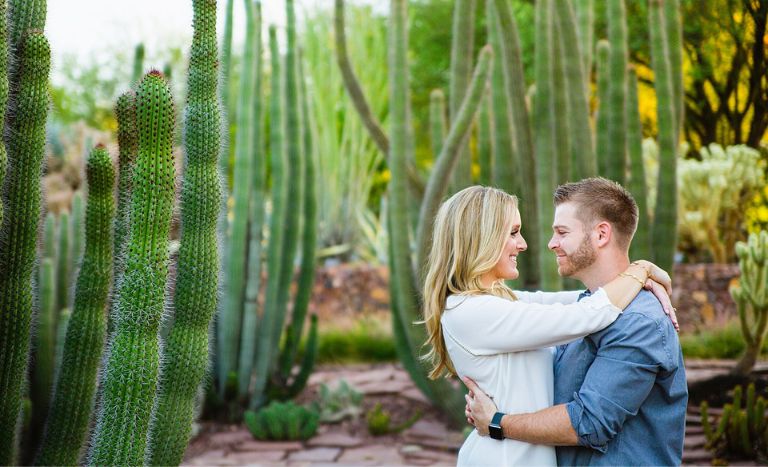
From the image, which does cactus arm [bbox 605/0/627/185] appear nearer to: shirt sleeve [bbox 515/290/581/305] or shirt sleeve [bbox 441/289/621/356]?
shirt sleeve [bbox 515/290/581/305]

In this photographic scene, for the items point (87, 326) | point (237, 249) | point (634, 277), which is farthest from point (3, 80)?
point (237, 249)

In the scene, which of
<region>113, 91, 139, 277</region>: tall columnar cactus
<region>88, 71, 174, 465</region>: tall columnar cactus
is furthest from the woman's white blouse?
<region>113, 91, 139, 277</region>: tall columnar cactus

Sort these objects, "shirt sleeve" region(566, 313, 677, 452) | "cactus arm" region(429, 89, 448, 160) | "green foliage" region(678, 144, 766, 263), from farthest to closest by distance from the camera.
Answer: "cactus arm" region(429, 89, 448, 160), "green foliage" region(678, 144, 766, 263), "shirt sleeve" region(566, 313, 677, 452)

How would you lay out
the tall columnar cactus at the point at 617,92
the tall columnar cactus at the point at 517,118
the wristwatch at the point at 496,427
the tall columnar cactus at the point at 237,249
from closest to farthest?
the wristwatch at the point at 496,427, the tall columnar cactus at the point at 617,92, the tall columnar cactus at the point at 517,118, the tall columnar cactus at the point at 237,249

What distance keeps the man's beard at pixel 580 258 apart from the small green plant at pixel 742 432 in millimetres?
2373

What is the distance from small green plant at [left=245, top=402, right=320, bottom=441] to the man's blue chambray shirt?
3.23 meters

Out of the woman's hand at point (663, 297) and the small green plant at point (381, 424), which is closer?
the woman's hand at point (663, 297)

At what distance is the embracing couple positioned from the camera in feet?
6.06

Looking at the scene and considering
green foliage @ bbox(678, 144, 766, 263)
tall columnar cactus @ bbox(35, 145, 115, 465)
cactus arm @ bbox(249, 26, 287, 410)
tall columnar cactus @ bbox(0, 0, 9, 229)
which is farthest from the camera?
cactus arm @ bbox(249, 26, 287, 410)

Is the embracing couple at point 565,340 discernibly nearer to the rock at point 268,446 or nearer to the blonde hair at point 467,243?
the blonde hair at point 467,243

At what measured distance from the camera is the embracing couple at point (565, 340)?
1846 mm

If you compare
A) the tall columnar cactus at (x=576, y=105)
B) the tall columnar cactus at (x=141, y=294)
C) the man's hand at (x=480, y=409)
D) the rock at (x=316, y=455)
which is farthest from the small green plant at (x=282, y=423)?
the man's hand at (x=480, y=409)

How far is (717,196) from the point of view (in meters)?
5.61

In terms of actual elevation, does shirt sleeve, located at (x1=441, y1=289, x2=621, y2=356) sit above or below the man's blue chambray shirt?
above
